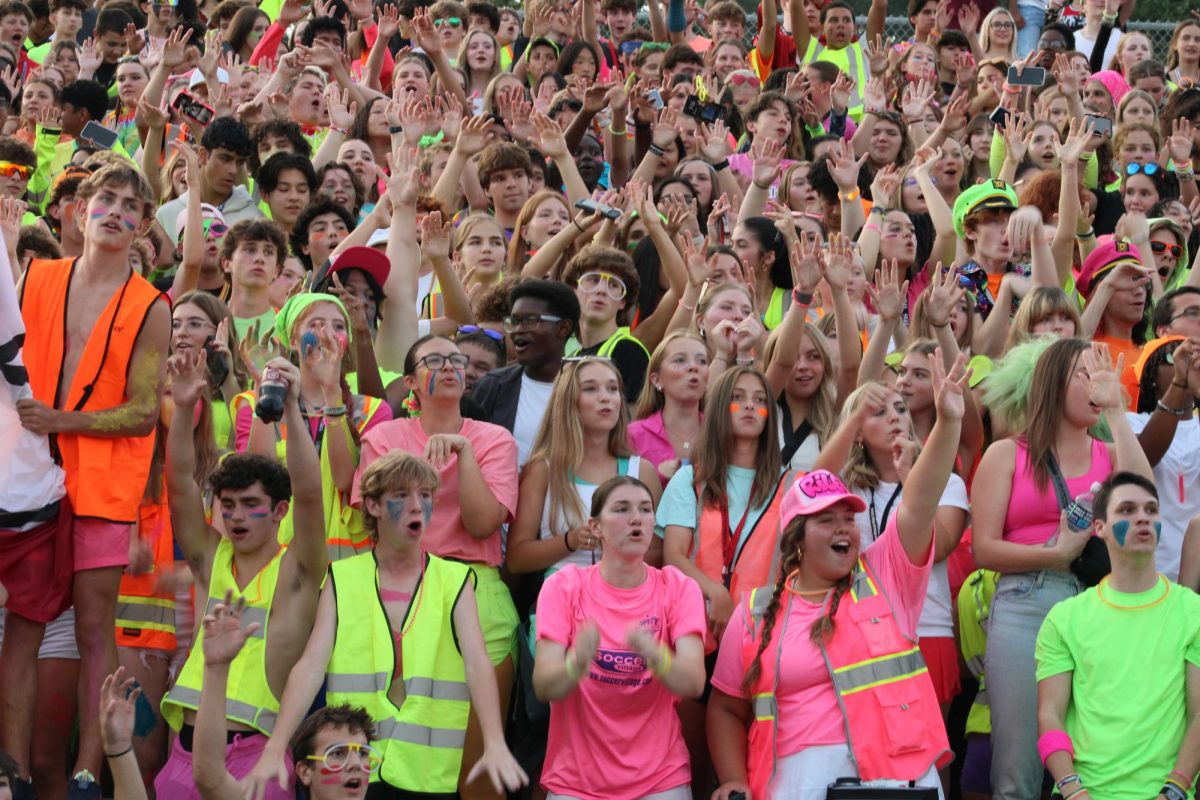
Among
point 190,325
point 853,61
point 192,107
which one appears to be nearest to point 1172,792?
point 190,325

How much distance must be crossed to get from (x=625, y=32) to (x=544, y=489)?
7.80 meters

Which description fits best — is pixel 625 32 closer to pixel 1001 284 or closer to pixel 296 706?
pixel 1001 284

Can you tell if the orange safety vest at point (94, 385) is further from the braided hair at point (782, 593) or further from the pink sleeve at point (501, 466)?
the braided hair at point (782, 593)

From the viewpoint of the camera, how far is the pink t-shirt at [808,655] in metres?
6.33

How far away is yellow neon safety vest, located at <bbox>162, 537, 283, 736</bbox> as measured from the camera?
21.4 ft

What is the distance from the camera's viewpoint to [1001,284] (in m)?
9.02

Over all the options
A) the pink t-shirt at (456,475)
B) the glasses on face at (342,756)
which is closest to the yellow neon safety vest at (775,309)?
the pink t-shirt at (456,475)

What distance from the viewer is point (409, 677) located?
633cm

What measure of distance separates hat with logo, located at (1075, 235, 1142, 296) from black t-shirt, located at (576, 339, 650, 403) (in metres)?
2.30

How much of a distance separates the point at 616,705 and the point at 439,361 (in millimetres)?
1530

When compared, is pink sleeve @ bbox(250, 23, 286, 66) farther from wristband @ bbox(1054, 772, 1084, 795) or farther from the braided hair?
wristband @ bbox(1054, 772, 1084, 795)

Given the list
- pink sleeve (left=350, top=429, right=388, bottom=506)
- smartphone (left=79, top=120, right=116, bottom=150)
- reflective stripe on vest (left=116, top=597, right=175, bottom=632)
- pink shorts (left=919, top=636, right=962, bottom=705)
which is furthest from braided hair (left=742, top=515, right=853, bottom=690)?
smartphone (left=79, top=120, right=116, bottom=150)

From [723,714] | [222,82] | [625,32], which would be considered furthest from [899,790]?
[625,32]

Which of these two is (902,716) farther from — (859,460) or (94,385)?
(94,385)
